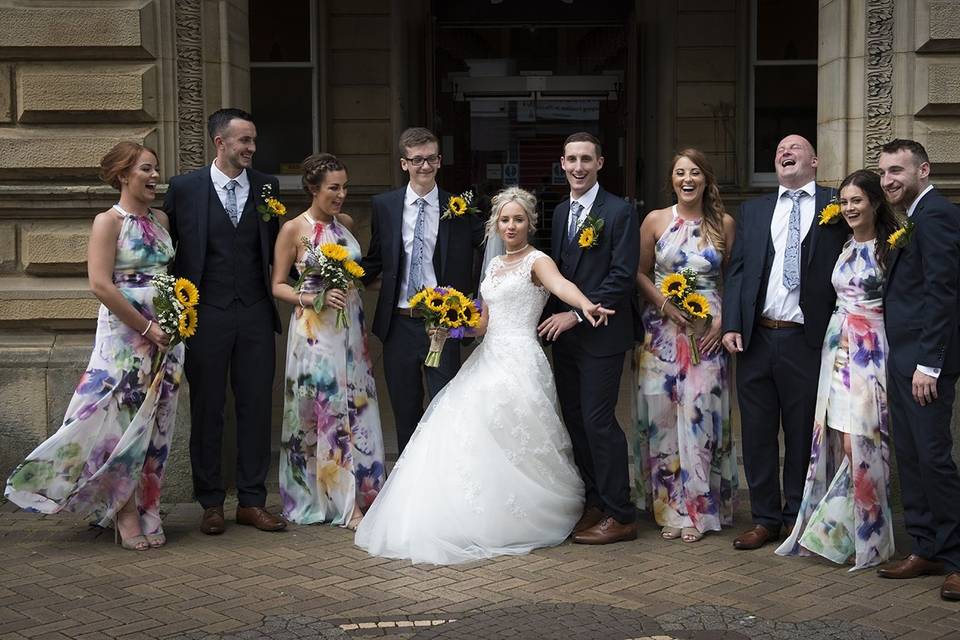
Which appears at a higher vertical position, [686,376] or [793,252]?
[793,252]

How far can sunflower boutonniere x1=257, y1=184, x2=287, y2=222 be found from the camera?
7.00m

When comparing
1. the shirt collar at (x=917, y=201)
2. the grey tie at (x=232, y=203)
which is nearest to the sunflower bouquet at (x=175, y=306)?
the grey tie at (x=232, y=203)

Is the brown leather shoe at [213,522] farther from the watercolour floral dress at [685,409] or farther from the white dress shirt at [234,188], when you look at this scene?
the watercolour floral dress at [685,409]

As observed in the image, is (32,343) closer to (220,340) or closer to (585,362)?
(220,340)

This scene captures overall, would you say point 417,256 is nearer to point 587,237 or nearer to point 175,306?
point 587,237

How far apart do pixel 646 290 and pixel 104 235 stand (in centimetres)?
287

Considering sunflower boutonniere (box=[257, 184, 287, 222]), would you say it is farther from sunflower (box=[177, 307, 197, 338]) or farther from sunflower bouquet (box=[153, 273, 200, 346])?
sunflower (box=[177, 307, 197, 338])

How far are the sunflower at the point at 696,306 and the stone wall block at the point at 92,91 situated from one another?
3492 millimetres

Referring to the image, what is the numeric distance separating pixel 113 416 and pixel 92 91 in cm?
223

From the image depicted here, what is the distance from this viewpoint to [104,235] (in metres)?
6.51

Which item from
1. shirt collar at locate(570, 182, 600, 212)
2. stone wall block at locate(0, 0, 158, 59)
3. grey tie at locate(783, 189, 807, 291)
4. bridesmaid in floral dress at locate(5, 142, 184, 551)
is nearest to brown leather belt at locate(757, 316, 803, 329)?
grey tie at locate(783, 189, 807, 291)

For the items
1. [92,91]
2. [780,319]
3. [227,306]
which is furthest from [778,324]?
[92,91]

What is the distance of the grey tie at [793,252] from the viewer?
6492mm

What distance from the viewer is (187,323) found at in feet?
21.4
